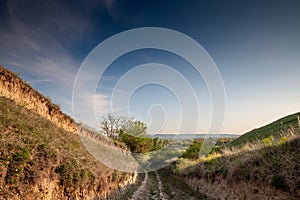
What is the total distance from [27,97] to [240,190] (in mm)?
12458

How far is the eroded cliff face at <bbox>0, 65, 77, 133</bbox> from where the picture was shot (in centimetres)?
955

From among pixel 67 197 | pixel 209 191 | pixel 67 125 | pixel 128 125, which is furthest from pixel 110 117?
pixel 67 197

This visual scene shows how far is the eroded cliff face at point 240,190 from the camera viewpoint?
20.4ft

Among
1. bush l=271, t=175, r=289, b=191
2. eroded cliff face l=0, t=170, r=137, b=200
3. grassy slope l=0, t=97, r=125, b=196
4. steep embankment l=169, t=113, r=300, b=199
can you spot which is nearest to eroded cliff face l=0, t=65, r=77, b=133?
grassy slope l=0, t=97, r=125, b=196

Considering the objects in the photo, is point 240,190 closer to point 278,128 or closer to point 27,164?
point 27,164

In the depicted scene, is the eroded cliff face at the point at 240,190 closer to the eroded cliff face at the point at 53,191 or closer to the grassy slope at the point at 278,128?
the grassy slope at the point at 278,128

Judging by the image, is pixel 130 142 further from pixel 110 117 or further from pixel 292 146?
pixel 292 146

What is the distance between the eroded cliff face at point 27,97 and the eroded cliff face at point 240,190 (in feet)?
38.6

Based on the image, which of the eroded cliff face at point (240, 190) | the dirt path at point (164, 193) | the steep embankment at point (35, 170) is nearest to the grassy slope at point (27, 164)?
the steep embankment at point (35, 170)

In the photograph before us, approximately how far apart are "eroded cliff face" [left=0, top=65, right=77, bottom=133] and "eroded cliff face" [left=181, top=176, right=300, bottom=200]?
11.8m

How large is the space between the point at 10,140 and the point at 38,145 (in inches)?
39.0

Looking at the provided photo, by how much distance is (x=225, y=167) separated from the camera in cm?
1097

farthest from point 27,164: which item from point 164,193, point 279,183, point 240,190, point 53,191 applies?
point 164,193

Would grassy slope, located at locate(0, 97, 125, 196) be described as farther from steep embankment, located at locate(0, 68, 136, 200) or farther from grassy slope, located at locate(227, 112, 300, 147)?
grassy slope, located at locate(227, 112, 300, 147)
